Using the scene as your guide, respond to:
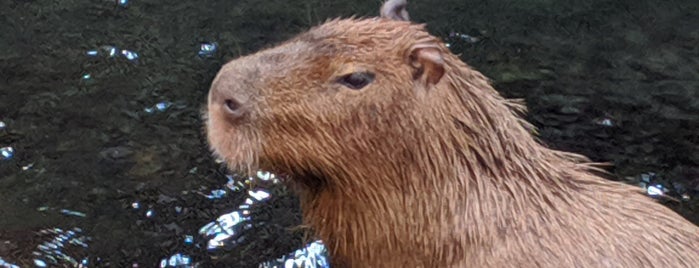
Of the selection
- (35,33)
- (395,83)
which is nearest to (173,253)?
(395,83)

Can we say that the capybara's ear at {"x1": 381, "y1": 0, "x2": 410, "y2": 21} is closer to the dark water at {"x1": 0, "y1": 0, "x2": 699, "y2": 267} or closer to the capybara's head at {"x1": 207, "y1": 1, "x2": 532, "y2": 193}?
the capybara's head at {"x1": 207, "y1": 1, "x2": 532, "y2": 193}

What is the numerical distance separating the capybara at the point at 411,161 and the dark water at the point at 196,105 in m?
0.70

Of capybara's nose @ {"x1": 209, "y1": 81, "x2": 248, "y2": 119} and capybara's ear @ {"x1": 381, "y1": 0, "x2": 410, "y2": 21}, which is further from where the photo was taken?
capybara's ear @ {"x1": 381, "y1": 0, "x2": 410, "y2": 21}

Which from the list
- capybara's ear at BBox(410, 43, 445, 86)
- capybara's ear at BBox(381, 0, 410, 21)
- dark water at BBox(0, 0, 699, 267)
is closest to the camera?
capybara's ear at BBox(410, 43, 445, 86)

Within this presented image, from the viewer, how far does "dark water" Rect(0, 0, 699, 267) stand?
4.68 meters

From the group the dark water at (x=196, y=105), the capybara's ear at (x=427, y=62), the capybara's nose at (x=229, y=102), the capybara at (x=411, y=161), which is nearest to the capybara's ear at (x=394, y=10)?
the capybara at (x=411, y=161)

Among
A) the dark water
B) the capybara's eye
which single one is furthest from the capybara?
the dark water

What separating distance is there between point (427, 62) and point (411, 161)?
0.98ft

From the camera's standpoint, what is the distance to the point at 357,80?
3.07 meters

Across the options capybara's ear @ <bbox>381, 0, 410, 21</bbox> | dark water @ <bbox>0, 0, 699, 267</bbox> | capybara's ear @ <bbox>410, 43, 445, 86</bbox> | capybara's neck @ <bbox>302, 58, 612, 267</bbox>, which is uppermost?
dark water @ <bbox>0, 0, 699, 267</bbox>

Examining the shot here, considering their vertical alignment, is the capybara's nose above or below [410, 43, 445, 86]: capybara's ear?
above

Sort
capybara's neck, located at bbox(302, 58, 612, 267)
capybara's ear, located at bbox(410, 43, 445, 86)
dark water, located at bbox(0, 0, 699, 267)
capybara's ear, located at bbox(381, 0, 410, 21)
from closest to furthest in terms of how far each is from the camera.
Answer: capybara's ear, located at bbox(410, 43, 445, 86)
capybara's neck, located at bbox(302, 58, 612, 267)
capybara's ear, located at bbox(381, 0, 410, 21)
dark water, located at bbox(0, 0, 699, 267)

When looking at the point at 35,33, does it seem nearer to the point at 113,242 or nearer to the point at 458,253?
the point at 113,242

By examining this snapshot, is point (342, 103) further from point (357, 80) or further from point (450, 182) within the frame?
point (450, 182)
